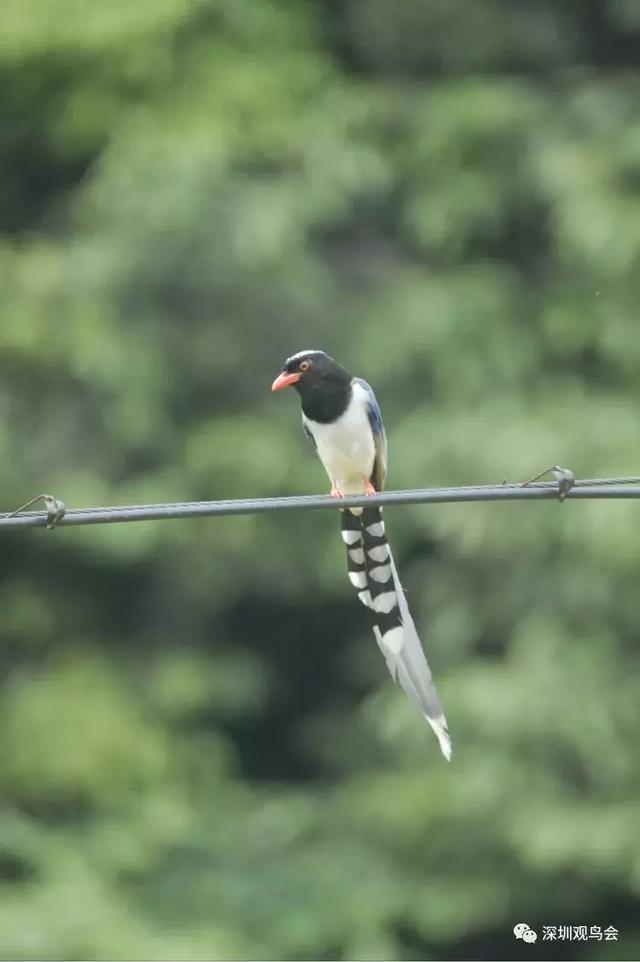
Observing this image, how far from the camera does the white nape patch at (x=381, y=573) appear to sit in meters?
5.54

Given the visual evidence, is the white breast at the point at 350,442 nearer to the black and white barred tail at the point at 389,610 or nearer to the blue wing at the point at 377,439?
the blue wing at the point at 377,439

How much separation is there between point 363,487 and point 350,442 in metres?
0.23

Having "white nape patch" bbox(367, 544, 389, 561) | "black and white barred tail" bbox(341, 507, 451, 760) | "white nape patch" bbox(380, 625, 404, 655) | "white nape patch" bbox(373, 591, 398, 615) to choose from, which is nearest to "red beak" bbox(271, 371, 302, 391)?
"black and white barred tail" bbox(341, 507, 451, 760)

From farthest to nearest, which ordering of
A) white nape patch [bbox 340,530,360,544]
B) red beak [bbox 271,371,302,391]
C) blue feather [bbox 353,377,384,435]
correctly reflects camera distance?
1. blue feather [bbox 353,377,384,435]
2. red beak [bbox 271,371,302,391]
3. white nape patch [bbox 340,530,360,544]

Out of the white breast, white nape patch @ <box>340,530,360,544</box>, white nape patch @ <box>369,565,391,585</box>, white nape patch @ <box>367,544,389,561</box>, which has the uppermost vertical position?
the white breast

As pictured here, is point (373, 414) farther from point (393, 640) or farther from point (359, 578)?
point (393, 640)

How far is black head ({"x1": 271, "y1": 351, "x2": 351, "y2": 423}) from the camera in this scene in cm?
576

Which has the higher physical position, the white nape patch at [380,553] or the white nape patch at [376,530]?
the white nape patch at [376,530]

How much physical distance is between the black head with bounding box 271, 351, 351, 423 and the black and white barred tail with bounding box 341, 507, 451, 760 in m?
0.36

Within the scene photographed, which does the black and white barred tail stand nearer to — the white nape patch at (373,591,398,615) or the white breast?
the white nape patch at (373,591,398,615)

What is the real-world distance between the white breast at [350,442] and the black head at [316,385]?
36 millimetres

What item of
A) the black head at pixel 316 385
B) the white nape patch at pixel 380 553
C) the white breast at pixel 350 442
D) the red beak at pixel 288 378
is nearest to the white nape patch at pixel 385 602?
the white nape patch at pixel 380 553

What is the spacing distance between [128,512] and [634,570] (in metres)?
5.01

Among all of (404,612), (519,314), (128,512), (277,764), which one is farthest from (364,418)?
(277,764)
